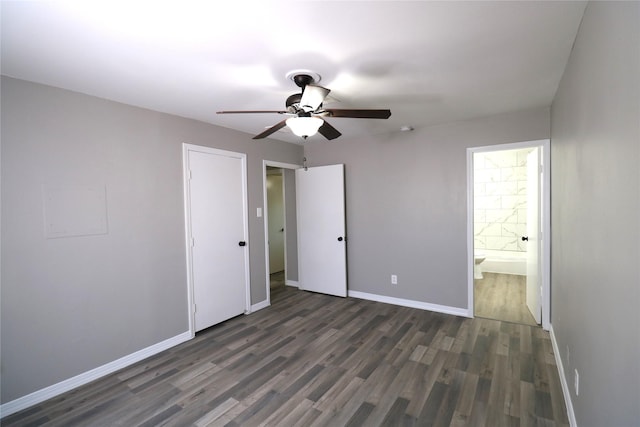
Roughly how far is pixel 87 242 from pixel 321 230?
9.63 feet

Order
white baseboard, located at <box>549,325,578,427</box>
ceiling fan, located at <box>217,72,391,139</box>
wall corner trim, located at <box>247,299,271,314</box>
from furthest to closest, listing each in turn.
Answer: wall corner trim, located at <box>247,299,271,314</box> < ceiling fan, located at <box>217,72,391,139</box> < white baseboard, located at <box>549,325,578,427</box>

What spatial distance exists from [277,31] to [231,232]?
2601 millimetres

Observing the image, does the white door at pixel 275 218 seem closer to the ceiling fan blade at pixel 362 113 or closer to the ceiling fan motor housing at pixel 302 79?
the ceiling fan motor housing at pixel 302 79

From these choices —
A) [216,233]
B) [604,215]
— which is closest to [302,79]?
[604,215]

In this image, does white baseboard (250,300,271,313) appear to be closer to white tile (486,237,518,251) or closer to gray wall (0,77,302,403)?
gray wall (0,77,302,403)

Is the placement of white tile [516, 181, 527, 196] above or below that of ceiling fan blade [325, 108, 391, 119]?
below

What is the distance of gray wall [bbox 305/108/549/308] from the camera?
3.60 metres

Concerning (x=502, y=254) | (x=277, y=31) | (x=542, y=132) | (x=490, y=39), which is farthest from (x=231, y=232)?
(x=502, y=254)

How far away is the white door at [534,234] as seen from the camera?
10.8ft

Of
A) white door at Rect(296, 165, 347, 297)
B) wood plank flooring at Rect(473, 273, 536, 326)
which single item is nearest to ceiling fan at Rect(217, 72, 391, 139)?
white door at Rect(296, 165, 347, 297)

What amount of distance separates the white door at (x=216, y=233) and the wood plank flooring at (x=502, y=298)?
10.2ft

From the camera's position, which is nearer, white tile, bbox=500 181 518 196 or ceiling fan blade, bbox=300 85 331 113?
ceiling fan blade, bbox=300 85 331 113

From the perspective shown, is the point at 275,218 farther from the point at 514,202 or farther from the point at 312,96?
the point at 514,202

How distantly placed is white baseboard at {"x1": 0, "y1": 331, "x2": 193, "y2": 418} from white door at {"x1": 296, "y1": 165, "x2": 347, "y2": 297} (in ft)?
6.88
